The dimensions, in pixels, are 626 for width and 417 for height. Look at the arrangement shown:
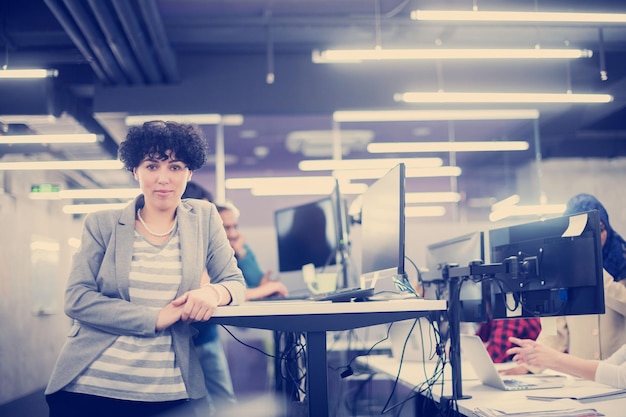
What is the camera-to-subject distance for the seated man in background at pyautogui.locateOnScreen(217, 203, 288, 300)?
3.44m

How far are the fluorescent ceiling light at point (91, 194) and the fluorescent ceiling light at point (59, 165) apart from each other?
26 centimetres

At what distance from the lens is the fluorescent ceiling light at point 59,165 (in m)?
5.80

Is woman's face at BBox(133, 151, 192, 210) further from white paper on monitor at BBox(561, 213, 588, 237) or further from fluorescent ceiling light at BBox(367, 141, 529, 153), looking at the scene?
fluorescent ceiling light at BBox(367, 141, 529, 153)

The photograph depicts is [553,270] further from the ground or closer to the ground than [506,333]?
further from the ground

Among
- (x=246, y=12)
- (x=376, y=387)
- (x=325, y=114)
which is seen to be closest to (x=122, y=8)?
(x=246, y=12)

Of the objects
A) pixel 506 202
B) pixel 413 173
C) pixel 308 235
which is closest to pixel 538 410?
pixel 308 235

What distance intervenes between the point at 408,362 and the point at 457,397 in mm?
872

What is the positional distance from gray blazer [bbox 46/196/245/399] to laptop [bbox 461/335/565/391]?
30.7 inches

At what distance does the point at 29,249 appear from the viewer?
233 inches

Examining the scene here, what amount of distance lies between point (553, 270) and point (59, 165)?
5.85 metres

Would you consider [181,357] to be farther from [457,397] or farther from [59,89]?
[59,89]

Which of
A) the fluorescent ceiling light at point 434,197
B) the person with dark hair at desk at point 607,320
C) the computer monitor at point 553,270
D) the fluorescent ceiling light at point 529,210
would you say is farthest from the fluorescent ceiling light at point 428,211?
the computer monitor at point 553,270

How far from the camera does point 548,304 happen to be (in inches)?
75.3

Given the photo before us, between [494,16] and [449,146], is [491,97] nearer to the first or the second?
[449,146]
